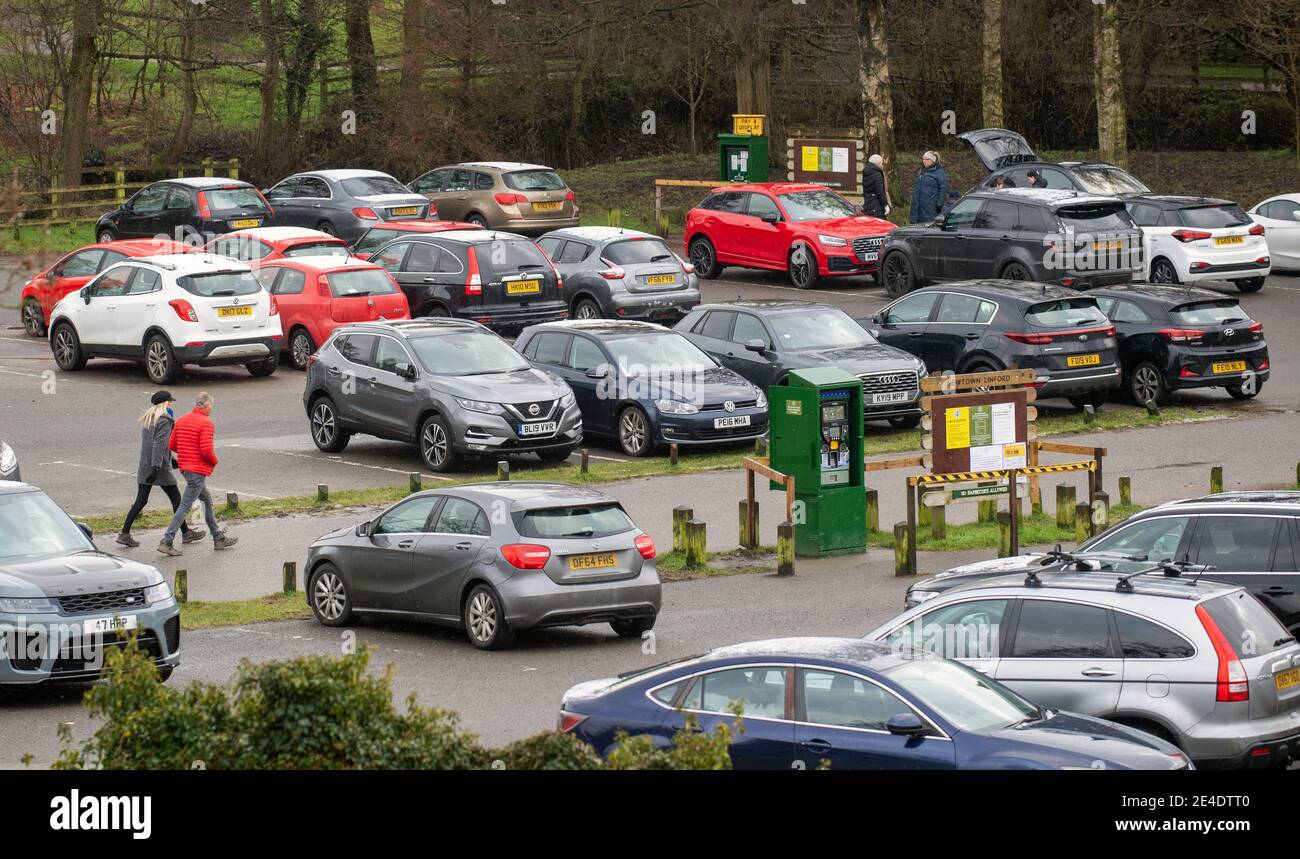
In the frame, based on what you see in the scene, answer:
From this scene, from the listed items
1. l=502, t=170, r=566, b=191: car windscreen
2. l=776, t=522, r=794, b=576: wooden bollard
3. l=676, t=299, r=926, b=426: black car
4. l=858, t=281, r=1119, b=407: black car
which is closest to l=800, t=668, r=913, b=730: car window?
l=776, t=522, r=794, b=576: wooden bollard

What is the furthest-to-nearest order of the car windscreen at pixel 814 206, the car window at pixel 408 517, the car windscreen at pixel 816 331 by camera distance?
the car windscreen at pixel 814 206 → the car windscreen at pixel 816 331 → the car window at pixel 408 517

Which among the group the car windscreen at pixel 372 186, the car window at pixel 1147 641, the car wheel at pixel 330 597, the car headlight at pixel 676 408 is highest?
the car windscreen at pixel 372 186

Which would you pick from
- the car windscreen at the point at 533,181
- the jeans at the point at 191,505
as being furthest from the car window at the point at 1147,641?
the car windscreen at the point at 533,181

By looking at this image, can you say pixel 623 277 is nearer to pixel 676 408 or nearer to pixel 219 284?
pixel 219 284

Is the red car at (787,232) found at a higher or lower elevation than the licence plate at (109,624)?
higher

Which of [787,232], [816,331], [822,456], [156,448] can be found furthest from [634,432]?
[787,232]

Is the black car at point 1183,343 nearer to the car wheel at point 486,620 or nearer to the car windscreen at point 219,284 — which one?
the car windscreen at point 219,284

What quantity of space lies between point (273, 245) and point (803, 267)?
380 inches

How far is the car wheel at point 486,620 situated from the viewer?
15102 millimetres

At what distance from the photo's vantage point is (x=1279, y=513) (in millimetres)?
13188

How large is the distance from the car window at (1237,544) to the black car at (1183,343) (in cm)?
1215

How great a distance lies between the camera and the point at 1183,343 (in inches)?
987
